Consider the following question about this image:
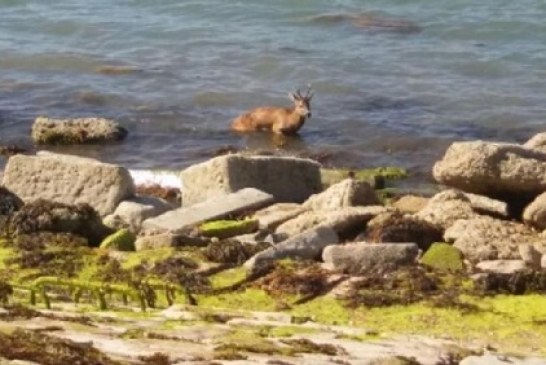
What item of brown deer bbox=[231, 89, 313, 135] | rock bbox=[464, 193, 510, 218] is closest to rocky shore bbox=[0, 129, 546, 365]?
rock bbox=[464, 193, 510, 218]

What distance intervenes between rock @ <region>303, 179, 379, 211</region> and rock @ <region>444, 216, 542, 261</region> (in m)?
2.20

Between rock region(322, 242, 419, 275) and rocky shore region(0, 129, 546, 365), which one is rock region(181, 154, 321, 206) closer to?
rocky shore region(0, 129, 546, 365)

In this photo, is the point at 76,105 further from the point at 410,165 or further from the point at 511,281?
the point at 511,281

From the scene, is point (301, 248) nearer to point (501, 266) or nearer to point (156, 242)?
point (156, 242)

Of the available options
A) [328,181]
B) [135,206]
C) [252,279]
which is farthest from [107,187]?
[252,279]

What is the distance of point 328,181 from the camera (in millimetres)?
20266

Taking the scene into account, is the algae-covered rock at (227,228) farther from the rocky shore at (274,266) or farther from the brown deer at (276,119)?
the brown deer at (276,119)

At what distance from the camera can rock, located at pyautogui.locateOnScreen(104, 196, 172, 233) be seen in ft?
48.7

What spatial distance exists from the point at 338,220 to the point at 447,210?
1464 mm

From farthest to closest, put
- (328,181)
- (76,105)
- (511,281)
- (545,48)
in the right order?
(545,48) < (76,105) < (328,181) < (511,281)

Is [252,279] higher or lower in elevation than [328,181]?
higher

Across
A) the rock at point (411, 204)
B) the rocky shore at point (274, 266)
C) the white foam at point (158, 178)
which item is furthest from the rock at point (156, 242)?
the white foam at point (158, 178)

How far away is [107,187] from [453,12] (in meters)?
23.4

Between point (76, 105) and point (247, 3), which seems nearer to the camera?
point (76, 105)
